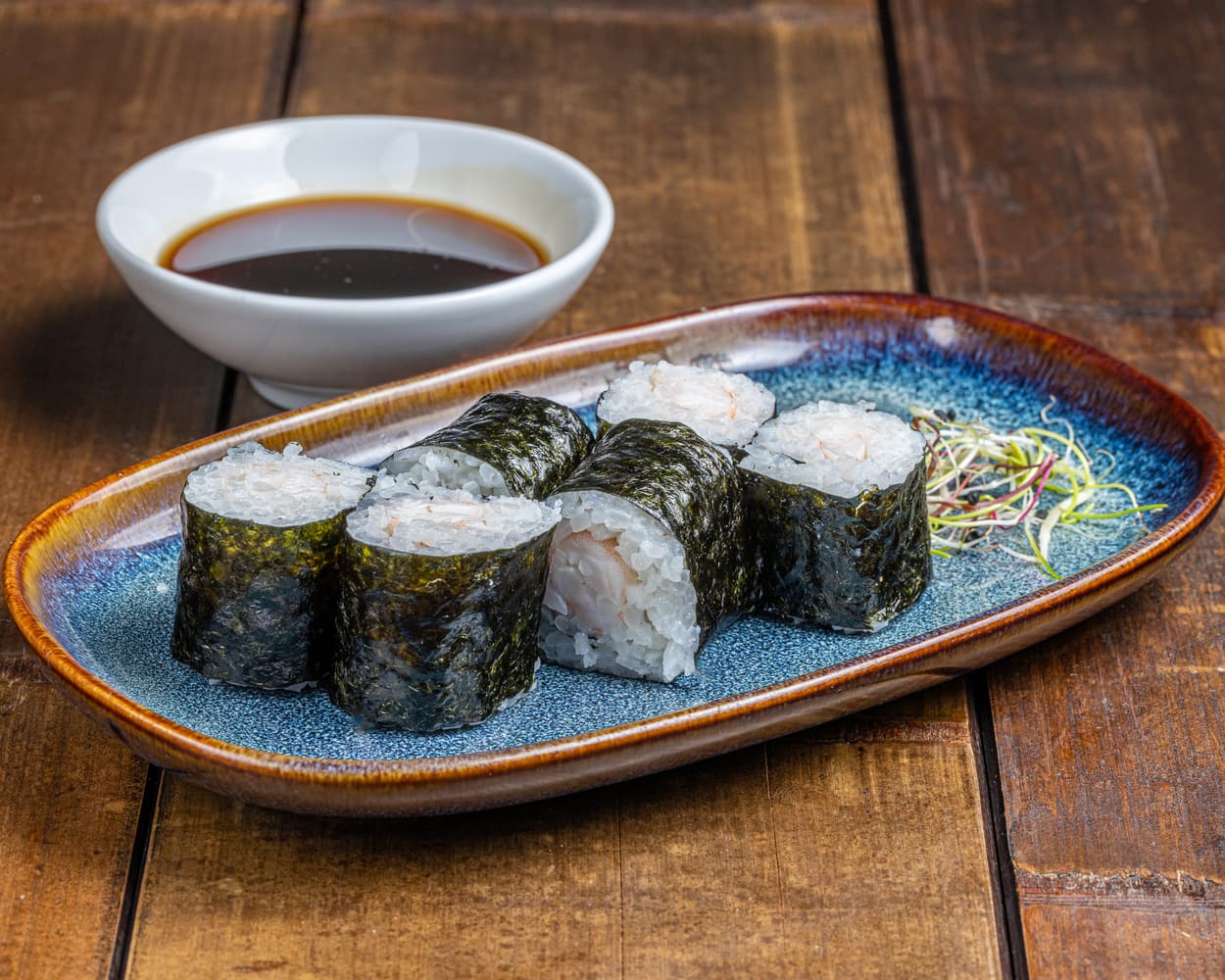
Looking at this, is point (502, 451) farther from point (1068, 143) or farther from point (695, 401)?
point (1068, 143)

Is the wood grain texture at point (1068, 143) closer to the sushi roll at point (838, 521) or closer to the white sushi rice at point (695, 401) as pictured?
the white sushi rice at point (695, 401)

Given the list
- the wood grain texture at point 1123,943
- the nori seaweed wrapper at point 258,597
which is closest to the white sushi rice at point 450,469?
the nori seaweed wrapper at point 258,597

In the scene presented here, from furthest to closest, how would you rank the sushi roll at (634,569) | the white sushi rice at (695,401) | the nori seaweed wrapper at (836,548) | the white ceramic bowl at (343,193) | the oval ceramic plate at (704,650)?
the white ceramic bowl at (343,193) → the white sushi rice at (695,401) → the nori seaweed wrapper at (836,548) → the sushi roll at (634,569) → the oval ceramic plate at (704,650)

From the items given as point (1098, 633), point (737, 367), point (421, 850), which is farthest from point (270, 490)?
point (1098, 633)

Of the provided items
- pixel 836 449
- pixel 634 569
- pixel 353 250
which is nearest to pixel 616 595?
pixel 634 569

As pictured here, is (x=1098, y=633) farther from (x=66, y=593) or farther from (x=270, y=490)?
(x=66, y=593)
